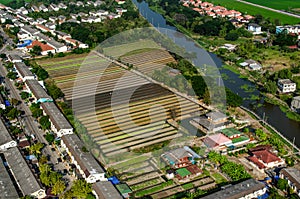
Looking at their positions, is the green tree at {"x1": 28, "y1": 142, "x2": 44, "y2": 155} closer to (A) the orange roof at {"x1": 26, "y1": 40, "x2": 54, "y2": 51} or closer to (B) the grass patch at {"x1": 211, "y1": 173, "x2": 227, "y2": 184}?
(B) the grass patch at {"x1": 211, "y1": 173, "x2": 227, "y2": 184}

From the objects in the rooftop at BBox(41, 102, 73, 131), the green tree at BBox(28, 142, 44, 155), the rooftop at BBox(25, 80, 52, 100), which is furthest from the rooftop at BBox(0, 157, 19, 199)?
the rooftop at BBox(25, 80, 52, 100)

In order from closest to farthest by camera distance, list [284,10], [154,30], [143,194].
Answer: [143,194], [154,30], [284,10]

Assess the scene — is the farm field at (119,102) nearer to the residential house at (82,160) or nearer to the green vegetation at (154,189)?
the residential house at (82,160)

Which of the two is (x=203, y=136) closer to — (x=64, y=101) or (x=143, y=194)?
(x=143, y=194)

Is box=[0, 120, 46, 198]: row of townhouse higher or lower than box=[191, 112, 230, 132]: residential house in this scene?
higher

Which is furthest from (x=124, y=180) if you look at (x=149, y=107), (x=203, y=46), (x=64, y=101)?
(x=203, y=46)

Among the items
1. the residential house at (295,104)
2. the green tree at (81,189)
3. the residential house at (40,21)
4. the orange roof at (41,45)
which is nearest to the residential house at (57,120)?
the green tree at (81,189)
